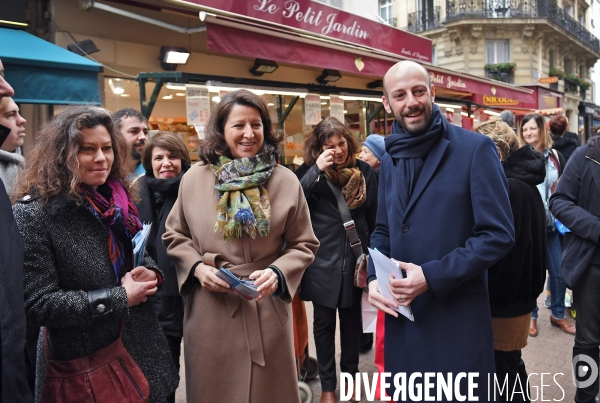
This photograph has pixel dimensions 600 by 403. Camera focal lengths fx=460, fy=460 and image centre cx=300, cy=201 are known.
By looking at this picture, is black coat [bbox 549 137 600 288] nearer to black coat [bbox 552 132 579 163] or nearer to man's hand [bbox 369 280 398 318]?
man's hand [bbox 369 280 398 318]

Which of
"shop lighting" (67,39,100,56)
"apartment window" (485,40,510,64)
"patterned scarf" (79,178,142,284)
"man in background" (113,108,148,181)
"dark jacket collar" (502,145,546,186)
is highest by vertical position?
"apartment window" (485,40,510,64)

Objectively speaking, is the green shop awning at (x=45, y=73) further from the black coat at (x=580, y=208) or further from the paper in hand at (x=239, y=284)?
the black coat at (x=580, y=208)

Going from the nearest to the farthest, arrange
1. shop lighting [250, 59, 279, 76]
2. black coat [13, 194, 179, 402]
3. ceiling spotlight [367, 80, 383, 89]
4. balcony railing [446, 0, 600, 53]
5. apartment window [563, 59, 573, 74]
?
black coat [13, 194, 179, 402] → shop lighting [250, 59, 279, 76] → ceiling spotlight [367, 80, 383, 89] → balcony railing [446, 0, 600, 53] → apartment window [563, 59, 573, 74]

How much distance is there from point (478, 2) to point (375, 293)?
27.3m

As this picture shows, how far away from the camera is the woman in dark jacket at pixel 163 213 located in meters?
2.90

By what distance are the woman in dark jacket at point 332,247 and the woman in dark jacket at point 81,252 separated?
156 cm

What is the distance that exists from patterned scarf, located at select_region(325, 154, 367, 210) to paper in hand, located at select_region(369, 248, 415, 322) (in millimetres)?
1333

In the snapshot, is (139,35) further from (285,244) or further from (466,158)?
(466,158)

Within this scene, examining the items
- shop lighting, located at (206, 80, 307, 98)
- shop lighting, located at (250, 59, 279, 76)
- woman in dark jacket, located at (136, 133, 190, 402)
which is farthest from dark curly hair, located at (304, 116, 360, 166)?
shop lighting, located at (250, 59, 279, 76)

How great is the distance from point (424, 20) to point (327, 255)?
2611cm

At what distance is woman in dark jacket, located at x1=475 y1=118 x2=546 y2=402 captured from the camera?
274cm

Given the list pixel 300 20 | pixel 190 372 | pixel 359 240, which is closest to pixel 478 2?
pixel 300 20

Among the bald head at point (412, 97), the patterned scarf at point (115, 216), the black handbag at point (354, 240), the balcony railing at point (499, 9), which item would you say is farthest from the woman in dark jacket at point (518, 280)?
the balcony railing at point (499, 9)

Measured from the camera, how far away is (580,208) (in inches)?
115
